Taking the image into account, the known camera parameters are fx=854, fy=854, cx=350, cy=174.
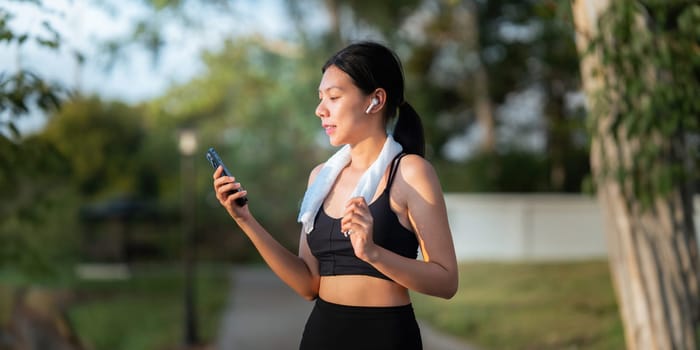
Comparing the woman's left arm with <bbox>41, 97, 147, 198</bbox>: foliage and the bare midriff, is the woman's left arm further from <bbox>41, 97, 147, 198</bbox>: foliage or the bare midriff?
<bbox>41, 97, 147, 198</bbox>: foliage

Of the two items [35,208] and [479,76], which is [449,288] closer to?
[35,208]

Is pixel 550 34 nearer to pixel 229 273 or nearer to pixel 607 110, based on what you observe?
Answer: pixel 229 273

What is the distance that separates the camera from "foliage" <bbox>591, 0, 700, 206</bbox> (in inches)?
182

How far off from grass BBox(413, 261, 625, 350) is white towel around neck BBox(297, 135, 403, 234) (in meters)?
6.65

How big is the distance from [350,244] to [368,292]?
139 millimetres

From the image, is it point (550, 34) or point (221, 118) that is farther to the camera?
point (221, 118)

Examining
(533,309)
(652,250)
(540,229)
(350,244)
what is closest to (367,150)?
(350,244)

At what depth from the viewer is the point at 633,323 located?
16.4ft

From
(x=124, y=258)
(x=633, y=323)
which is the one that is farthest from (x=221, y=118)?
(x=633, y=323)

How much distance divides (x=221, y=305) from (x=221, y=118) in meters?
12.5

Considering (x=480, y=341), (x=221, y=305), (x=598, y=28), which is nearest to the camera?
(x=598, y=28)

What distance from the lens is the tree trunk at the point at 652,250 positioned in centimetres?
488

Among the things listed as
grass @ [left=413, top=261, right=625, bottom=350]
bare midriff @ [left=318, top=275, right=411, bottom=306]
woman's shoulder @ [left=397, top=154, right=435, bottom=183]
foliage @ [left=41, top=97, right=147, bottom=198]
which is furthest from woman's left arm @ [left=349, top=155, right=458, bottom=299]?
foliage @ [left=41, top=97, right=147, bottom=198]

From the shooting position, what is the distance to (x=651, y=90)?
470 cm
